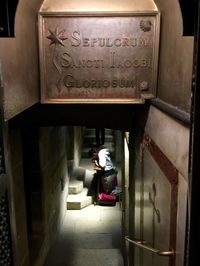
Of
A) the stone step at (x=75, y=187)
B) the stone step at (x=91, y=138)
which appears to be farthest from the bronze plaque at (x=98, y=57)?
the stone step at (x=91, y=138)

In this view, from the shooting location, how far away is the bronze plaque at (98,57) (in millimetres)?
1860

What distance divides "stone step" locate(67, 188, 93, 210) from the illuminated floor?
2.8 inches

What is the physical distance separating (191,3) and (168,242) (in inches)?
41.1

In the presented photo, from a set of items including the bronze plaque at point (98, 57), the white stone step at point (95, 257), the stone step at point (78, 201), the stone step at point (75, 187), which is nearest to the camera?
the bronze plaque at point (98, 57)

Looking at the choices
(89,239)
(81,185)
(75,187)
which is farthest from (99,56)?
(81,185)

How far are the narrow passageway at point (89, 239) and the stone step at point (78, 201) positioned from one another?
3cm

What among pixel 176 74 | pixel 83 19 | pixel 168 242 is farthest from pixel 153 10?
pixel 168 242

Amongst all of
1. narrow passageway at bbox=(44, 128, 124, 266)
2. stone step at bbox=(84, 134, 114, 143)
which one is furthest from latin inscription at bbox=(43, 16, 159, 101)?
stone step at bbox=(84, 134, 114, 143)

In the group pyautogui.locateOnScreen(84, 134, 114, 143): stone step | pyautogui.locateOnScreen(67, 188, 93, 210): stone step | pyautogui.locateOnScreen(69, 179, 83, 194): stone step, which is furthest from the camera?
pyautogui.locateOnScreen(84, 134, 114, 143): stone step

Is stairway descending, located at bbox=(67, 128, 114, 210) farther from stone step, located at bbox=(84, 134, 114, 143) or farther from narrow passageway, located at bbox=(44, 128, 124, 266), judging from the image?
stone step, located at bbox=(84, 134, 114, 143)

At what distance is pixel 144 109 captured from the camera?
219 cm

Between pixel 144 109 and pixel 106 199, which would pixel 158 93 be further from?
pixel 106 199

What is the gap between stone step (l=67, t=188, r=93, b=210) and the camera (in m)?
5.49

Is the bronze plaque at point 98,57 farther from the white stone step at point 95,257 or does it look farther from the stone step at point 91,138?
the stone step at point 91,138
